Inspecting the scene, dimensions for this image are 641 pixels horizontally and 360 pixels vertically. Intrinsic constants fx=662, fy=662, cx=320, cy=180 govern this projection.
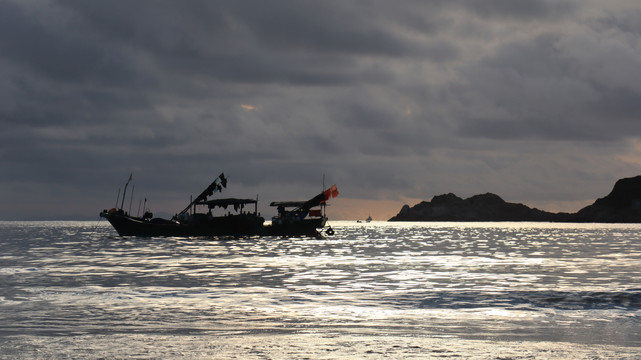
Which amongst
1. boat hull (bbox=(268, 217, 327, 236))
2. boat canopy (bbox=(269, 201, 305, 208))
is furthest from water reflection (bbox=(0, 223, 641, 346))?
boat hull (bbox=(268, 217, 327, 236))

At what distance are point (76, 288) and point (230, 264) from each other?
18172mm

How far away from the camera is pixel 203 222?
9738 centimetres

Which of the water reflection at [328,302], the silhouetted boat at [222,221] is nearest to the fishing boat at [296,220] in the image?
the silhouetted boat at [222,221]

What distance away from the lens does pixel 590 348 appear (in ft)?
51.1

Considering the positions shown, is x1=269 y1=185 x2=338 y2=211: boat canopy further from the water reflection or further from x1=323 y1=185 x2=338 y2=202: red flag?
the water reflection

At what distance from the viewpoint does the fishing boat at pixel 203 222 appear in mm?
96562

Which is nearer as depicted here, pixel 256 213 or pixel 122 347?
pixel 122 347

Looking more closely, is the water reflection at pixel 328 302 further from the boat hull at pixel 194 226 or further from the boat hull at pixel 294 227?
the boat hull at pixel 294 227

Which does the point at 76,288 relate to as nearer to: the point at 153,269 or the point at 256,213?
the point at 153,269

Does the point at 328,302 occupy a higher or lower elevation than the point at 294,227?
lower

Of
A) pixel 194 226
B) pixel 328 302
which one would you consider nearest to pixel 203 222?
pixel 194 226

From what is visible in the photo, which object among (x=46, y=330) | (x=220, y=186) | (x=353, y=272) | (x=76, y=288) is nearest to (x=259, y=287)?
(x=76, y=288)

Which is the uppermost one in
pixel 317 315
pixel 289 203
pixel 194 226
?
pixel 289 203

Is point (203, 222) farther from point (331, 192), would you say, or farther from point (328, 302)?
point (328, 302)
